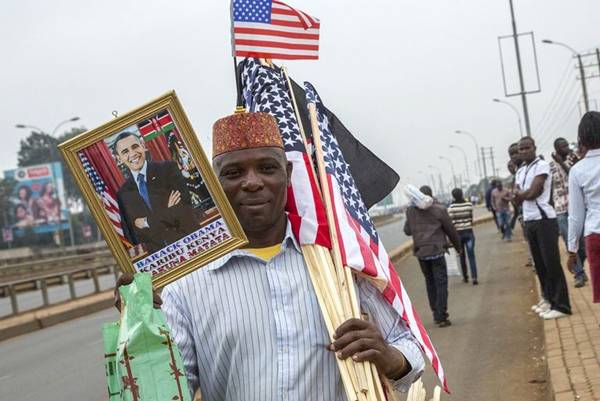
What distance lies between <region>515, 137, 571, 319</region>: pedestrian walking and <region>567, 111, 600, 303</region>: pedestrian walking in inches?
107

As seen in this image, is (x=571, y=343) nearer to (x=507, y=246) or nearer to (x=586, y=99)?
(x=507, y=246)

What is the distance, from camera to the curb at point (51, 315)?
54.3ft

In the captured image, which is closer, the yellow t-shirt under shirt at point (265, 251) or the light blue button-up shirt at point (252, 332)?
the light blue button-up shirt at point (252, 332)

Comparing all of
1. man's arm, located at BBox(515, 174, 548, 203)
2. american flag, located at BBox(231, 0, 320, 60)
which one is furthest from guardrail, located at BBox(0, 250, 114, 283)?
american flag, located at BBox(231, 0, 320, 60)

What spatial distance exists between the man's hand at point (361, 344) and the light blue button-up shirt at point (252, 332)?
111 millimetres

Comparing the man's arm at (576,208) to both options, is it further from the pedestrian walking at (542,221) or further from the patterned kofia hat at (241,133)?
the patterned kofia hat at (241,133)

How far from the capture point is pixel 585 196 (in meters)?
6.16

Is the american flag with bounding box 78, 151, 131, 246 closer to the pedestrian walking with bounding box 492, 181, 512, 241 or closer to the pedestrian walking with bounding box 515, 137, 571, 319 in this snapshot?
the pedestrian walking with bounding box 515, 137, 571, 319

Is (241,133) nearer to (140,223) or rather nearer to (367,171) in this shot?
(140,223)

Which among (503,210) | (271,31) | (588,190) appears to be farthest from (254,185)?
(503,210)

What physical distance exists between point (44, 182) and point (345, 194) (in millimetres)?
78205

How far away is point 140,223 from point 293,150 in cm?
87

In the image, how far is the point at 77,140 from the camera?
2.49m

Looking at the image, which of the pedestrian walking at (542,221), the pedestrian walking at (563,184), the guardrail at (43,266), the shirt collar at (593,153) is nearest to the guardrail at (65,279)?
the guardrail at (43,266)
